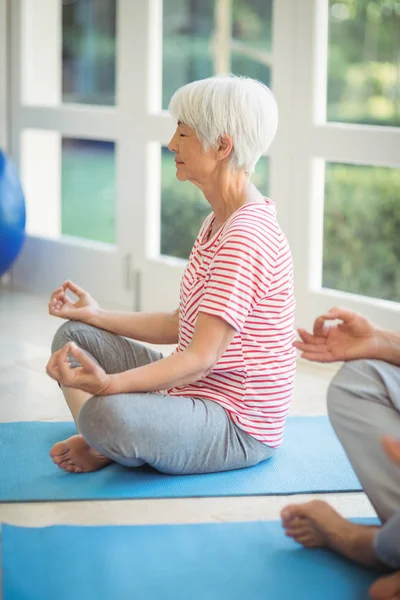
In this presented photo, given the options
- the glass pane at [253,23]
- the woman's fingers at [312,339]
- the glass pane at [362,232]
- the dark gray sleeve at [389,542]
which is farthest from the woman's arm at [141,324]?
the glass pane at [253,23]

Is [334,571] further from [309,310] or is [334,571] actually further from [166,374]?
[309,310]

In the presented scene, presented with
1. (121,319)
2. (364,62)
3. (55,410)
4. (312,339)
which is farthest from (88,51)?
(312,339)

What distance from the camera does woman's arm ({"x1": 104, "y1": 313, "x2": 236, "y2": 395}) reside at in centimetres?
235

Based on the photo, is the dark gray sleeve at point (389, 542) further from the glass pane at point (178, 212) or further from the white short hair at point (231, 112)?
the glass pane at point (178, 212)

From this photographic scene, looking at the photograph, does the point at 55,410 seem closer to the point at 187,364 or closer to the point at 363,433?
the point at 187,364

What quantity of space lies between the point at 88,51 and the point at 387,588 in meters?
3.76

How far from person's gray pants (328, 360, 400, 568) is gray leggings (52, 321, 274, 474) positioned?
475 millimetres

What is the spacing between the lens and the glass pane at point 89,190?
5.31 meters

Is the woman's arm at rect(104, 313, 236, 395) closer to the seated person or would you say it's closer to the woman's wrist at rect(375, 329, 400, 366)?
the seated person

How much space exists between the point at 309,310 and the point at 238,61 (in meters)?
1.11

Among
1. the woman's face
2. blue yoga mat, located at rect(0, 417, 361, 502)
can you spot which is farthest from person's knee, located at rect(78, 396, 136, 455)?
the woman's face

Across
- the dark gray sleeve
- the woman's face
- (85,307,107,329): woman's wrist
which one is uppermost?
the woman's face

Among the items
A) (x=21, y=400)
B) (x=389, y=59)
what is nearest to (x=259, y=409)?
(x=21, y=400)

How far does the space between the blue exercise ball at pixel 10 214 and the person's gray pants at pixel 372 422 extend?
2567mm
